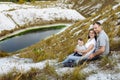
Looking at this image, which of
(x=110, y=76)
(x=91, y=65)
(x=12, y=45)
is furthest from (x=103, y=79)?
(x=12, y=45)

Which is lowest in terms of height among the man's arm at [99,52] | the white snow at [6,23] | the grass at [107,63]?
the white snow at [6,23]

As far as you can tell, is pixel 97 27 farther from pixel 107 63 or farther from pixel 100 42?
pixel 107 63

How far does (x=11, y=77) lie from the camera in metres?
17.3

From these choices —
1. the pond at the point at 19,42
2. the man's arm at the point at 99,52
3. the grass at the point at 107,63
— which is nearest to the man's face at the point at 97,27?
the man's arm at the point at 99,52

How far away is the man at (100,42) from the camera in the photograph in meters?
16.8

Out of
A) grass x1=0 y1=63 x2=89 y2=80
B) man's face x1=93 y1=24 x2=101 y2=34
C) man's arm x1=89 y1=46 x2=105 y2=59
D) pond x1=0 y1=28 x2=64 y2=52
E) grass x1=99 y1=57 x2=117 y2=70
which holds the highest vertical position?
man's face x1=93 y1=24 x2=101 y2=34

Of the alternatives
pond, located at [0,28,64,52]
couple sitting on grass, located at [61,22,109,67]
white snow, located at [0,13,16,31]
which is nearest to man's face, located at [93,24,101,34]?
couple sitting on grass, located at [61,22,109,67]

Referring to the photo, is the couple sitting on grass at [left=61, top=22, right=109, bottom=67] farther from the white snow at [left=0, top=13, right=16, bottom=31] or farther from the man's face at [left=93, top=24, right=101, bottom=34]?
the white snow at [left=0, top=13, right=16, bottom=31]

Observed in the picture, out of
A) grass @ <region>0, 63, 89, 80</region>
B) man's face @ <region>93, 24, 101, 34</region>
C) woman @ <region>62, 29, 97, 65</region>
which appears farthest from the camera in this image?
woman @ <region>62, 29, 97, 65</region>

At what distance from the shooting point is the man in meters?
16.8

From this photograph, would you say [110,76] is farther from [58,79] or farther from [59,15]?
[59,15]

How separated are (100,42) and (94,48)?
2.75 feet

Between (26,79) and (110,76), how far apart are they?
464 centimetres

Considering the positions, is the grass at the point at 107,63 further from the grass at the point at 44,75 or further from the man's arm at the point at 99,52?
the grass at the point at 44,75
